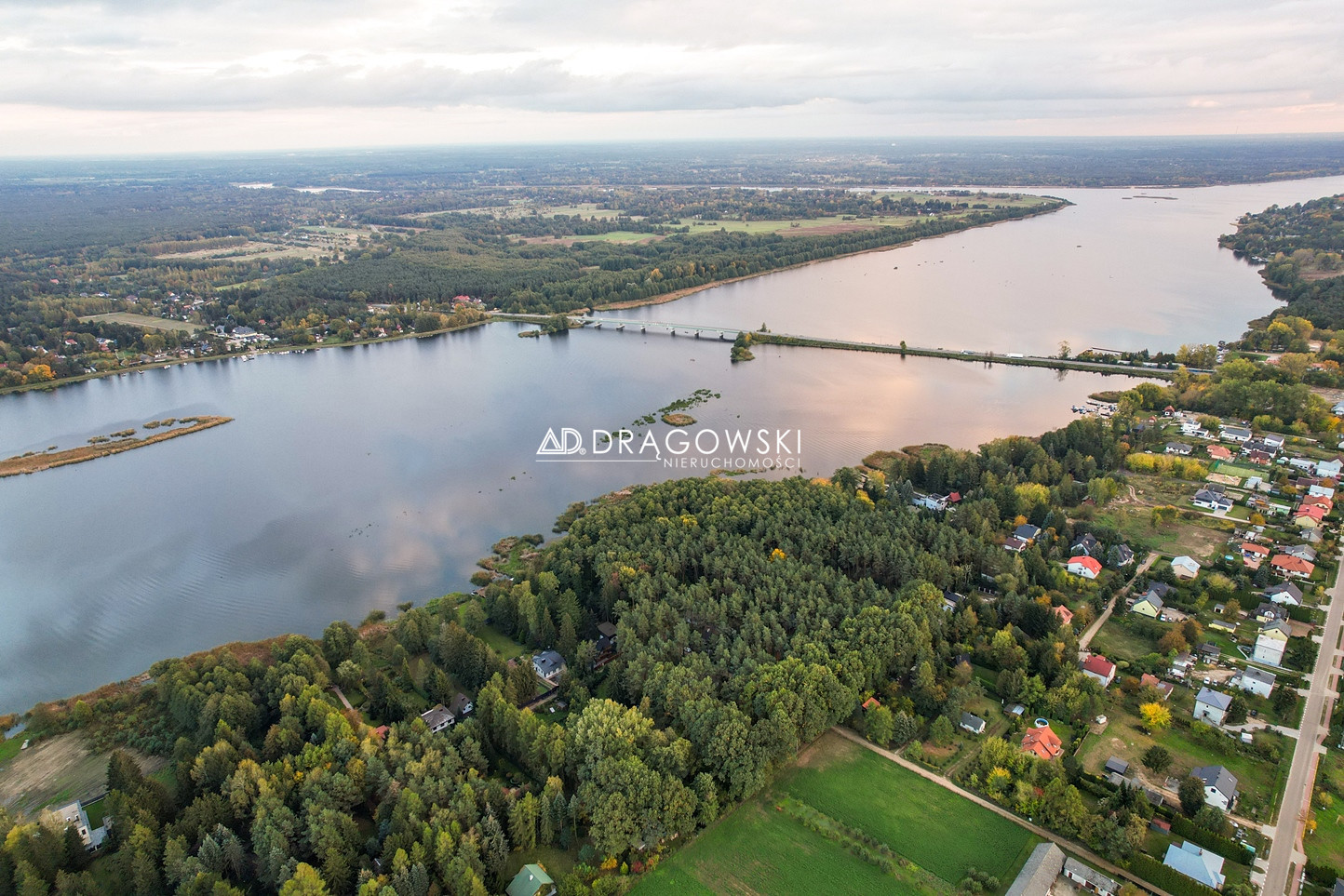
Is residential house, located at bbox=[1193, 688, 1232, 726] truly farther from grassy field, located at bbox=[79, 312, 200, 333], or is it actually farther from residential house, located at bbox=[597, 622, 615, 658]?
grassy field, located at bbox=[79, 312, 200, 333]

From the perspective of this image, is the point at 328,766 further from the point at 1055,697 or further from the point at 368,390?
the point at 368,390

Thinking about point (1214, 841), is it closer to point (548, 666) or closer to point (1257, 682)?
point (1257, 682)

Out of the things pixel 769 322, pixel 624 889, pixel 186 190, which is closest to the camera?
pixel 624 889

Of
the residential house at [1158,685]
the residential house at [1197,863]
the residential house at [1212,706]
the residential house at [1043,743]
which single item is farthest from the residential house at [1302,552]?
the residential house at [1197,863]

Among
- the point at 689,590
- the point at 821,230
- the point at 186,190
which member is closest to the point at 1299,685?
the point at 689,590

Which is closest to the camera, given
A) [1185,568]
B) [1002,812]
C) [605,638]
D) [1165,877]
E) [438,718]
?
[1165,877]

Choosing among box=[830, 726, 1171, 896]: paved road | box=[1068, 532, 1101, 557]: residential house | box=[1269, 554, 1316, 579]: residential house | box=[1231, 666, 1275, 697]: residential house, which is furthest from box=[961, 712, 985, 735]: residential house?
box=[1269, 554, 1316, 579]: residential house

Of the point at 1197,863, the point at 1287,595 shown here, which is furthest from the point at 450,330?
the point at 1197,863
